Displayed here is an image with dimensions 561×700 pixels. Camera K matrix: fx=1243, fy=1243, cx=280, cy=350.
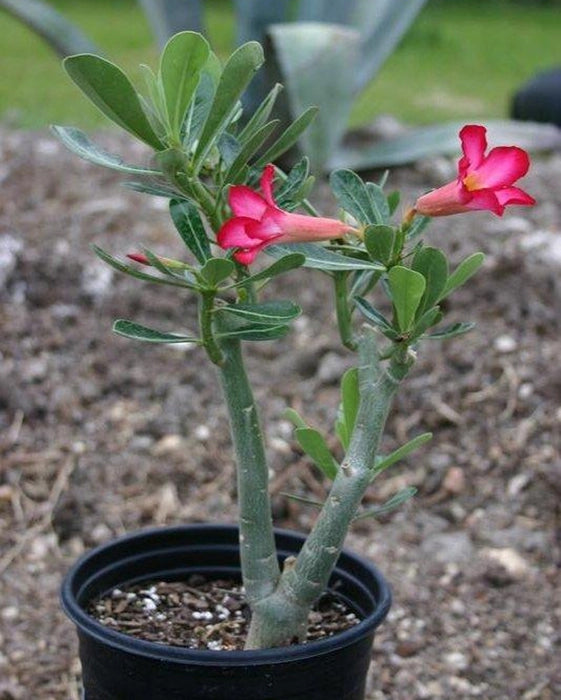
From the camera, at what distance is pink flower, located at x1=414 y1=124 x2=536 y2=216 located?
98 centimetres

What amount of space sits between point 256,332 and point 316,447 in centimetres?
15

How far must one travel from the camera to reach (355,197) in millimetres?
1068

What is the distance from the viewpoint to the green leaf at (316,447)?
1136 millimetres

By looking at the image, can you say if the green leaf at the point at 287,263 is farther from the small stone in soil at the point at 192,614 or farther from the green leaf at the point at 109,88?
the small stone in soil at the point at 192,614

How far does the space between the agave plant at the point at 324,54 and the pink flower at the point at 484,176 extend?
1843mm

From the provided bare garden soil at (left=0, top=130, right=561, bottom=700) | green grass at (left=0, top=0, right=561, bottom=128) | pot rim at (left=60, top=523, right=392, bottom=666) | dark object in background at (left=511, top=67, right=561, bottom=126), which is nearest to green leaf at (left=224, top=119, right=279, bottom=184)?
pot rim at (left=60, top=523, right=392, bottom=666)

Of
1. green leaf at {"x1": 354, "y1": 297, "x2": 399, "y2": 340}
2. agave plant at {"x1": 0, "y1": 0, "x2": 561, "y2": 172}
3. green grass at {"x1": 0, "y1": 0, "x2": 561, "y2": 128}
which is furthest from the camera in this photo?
green grass at {"x1": 0, "y1": 0, "x2": 561, "y2": 128}

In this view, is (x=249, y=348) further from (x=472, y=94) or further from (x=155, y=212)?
(x=472, y=94)

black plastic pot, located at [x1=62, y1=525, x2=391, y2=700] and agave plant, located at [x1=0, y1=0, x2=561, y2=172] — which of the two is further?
agave plant, located at [x1=0, y1=0, x2=561, y2=172]

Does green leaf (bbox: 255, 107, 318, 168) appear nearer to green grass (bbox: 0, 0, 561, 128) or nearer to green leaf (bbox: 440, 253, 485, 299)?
green leaf (bbox: 440, 253, 485, 299)

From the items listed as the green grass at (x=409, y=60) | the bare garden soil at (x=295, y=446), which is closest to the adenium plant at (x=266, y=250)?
the bare garden soil at (x=295, y=446)

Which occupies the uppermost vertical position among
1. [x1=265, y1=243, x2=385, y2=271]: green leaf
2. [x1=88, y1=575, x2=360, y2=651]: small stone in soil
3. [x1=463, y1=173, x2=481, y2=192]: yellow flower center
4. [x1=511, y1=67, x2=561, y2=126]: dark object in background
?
[x1=463, y1=173, x2=481, y2=192]: yellow flower center

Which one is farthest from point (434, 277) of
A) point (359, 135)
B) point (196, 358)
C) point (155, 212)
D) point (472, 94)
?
point (472, 94)

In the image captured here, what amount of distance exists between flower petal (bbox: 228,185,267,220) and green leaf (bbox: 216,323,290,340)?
12 cm
